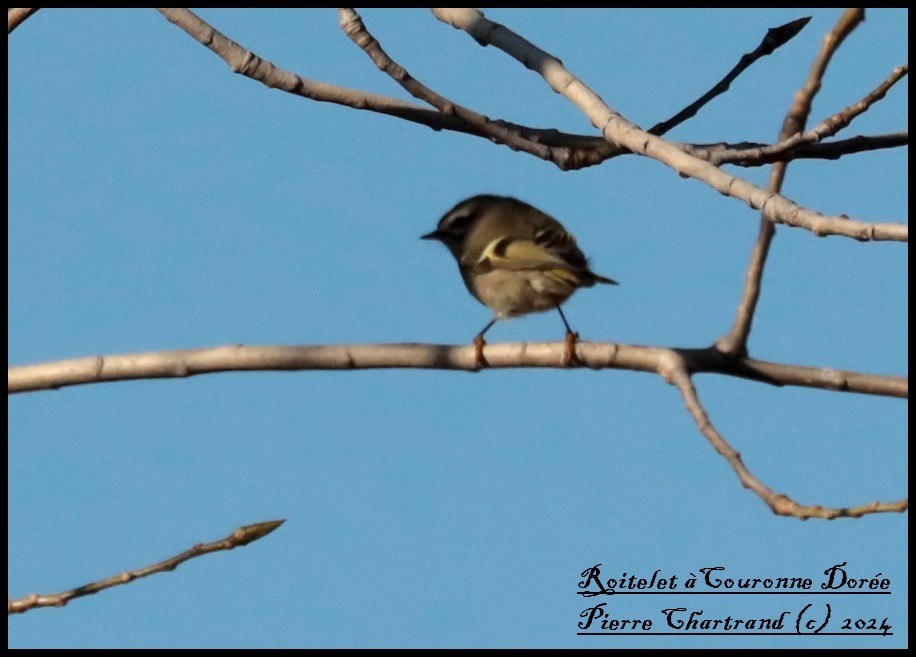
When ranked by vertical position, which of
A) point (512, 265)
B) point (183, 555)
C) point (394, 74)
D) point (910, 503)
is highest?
point (512, 265)

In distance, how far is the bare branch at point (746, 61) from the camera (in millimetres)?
4758

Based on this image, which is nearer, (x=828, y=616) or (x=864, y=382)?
(x=864, y=382)

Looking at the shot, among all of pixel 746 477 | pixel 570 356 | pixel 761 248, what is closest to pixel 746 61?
pixel 761 248

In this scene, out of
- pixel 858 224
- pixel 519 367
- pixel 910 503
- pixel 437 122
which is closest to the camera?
pixel 858 224

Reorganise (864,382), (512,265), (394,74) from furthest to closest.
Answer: (512,265)
(394,74)
(864,382)

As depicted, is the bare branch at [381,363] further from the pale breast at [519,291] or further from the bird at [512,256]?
the pale breast at [519,291]

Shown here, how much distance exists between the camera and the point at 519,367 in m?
4.08

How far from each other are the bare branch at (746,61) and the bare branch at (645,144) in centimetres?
77

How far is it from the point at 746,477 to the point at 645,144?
37.4 inches

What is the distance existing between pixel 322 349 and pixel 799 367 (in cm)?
144

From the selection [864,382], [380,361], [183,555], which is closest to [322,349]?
[380,361]

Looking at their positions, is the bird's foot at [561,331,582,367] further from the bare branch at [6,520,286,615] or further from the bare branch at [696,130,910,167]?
the bare branch at [6,520,286,615]

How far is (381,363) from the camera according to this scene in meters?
3.83

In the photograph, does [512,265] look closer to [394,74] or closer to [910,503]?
[394,74]
